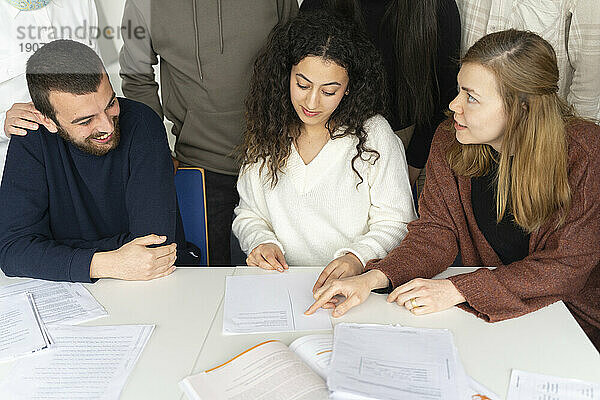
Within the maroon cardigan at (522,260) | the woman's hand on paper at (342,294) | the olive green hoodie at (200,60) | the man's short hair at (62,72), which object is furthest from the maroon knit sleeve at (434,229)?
the man's short hair at (62,72)

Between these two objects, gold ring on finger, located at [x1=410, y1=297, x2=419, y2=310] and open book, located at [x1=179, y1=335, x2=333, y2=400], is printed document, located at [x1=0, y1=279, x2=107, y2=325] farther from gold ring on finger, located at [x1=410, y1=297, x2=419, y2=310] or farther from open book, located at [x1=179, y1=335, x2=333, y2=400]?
gold ring on finger, located at [x1=410, y1=297, x2=419, y2=310]

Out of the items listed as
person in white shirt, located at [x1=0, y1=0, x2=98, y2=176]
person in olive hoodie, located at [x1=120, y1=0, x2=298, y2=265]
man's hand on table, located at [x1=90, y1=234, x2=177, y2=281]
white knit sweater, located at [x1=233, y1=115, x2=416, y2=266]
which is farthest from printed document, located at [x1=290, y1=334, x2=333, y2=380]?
person in white shirt, located at [x1=0, y1=0, x2=98, y2=176]

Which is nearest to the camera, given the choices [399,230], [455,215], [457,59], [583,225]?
[583,225]

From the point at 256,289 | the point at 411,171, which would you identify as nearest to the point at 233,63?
the point at 411,171

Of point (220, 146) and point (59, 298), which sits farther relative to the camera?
point (220, 146)

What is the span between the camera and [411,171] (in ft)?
6.39

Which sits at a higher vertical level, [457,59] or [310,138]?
[457,59]

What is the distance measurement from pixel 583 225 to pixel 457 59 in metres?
0.66

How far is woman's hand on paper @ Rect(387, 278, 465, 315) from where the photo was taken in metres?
1.24

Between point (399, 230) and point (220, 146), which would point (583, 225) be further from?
point (220, 146)

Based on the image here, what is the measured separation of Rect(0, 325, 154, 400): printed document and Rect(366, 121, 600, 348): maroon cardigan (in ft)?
1.75

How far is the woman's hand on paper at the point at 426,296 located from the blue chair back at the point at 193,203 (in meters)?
0.71

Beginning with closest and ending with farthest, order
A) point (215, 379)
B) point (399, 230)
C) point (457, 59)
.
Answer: point (215, 379) < point (399, 230) < point (457, 59)

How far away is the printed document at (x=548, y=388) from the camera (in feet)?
3.27
